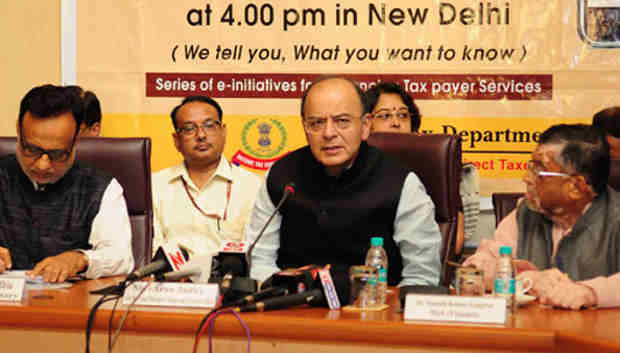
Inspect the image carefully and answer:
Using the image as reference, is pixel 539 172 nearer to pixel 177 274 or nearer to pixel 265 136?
pixel 177 274

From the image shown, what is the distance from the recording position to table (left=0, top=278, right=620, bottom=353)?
4.93ft

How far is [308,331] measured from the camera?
158cm

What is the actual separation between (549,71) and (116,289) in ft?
8.17

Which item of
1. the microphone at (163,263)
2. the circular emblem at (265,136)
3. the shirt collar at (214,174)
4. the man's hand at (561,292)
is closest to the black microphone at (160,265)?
the microphone at (163,263)

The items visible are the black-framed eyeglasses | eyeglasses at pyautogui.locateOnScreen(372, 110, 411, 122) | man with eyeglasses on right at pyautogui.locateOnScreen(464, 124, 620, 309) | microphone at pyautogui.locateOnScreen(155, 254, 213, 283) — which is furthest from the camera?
eyeglasses at pyautogui.locateOnScreen(372, 110, 411, 122)

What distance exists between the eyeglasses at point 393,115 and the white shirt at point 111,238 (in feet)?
4.52

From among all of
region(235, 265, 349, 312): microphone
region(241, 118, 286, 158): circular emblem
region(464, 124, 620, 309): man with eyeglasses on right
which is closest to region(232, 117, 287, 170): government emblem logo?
region(241, 118, 286, 158): circular emblem

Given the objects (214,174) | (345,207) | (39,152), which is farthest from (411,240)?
(214,174)

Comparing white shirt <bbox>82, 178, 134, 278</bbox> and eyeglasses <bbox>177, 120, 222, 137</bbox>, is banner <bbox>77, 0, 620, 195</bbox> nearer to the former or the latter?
eyeglasses <bbox>177, 120, 222, 137</bbox>

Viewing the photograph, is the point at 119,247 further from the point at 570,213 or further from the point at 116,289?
the point at 570,213

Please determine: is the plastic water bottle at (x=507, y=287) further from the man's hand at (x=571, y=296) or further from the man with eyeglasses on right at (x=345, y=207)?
the man with eyeglasses on right at (x=345, y=207)

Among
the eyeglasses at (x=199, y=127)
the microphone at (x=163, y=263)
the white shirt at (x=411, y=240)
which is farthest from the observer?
the eyeglasses at (x=199, y=127)

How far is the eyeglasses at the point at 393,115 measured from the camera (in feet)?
11.7

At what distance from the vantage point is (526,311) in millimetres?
1747
